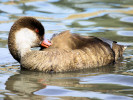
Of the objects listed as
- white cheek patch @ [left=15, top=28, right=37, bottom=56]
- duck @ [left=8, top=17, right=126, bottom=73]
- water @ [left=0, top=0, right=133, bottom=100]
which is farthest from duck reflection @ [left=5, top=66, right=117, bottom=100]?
white cheek patch @ [left=15, top=28, right=37, bottom=56]

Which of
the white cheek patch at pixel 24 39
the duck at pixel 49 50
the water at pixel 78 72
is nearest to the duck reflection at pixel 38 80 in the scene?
the water at pixel 78 72

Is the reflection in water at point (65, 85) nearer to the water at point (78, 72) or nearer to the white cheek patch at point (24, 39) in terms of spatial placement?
the water at point (78, 72)

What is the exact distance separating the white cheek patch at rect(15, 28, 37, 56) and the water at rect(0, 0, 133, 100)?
472 mm

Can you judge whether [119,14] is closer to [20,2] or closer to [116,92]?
[20,2]

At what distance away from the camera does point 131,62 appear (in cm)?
885

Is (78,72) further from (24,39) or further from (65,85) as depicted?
(24,39)

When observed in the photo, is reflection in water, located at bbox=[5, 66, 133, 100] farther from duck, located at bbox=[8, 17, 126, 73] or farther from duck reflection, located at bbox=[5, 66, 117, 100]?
duck, located at bbox=[8, 17, 126, 73]

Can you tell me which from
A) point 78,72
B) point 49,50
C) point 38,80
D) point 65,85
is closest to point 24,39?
point 49,50

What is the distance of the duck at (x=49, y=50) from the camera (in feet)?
26.0

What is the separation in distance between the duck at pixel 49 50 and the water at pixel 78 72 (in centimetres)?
18

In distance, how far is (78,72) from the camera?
802 centimetres

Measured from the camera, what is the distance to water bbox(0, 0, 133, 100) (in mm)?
6473

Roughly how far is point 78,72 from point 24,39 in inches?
48.5

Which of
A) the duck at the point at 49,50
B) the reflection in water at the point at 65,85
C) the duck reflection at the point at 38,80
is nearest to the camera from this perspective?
the reflection in water at the point at 65,85
